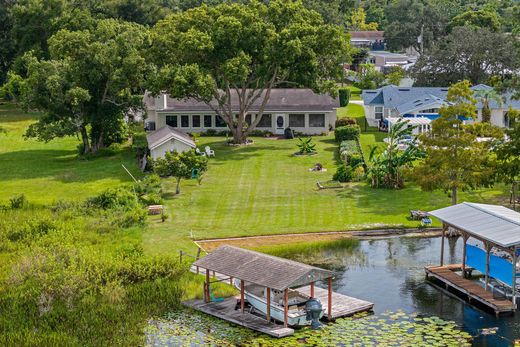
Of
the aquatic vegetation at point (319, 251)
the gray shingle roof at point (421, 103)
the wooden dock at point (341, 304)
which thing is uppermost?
the gray shingle roof at point (421, 103)

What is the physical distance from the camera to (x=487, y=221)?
36.8 metres

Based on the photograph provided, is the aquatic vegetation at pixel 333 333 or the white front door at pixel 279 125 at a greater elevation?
Result: the white front door at pixel 279 125

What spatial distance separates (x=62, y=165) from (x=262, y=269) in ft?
128

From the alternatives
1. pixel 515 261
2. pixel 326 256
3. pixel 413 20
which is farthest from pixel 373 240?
pixel 413 20

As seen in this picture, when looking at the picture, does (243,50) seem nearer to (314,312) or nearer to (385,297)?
(385,297)

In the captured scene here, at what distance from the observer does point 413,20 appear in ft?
483

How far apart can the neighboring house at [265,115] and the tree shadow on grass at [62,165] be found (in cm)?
871

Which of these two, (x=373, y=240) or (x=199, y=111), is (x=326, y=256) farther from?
(x=199, y=111)

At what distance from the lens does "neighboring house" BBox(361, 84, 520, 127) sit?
254ft

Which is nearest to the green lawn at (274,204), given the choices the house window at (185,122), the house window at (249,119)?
the house window at (249,119)

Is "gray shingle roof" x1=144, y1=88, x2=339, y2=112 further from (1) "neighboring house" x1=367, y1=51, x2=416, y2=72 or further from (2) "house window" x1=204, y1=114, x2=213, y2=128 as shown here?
(1) "neighboring house" x1=367, y1=51, x2=416, y2=72

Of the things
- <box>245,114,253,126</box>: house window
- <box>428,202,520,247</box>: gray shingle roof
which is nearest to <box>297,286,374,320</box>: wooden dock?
<box>428,202,520,247</box>: gray shingle roof

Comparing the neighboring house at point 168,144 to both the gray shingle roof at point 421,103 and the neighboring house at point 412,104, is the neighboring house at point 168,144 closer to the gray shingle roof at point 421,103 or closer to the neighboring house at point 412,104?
the neighboring house at point 412,104

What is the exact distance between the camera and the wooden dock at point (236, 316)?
104 ft
